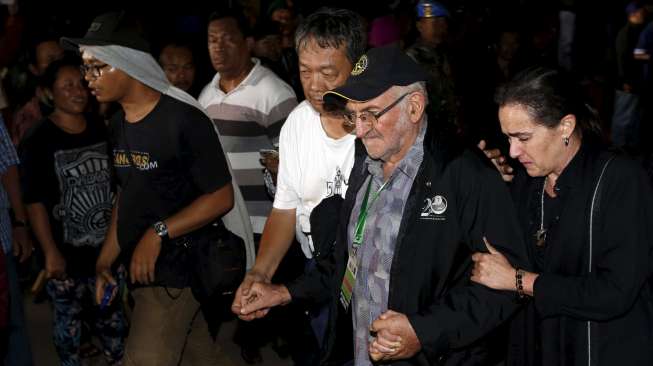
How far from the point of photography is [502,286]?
319 cm

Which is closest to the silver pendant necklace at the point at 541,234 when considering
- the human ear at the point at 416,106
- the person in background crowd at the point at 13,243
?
the human ear at the point at 416,106

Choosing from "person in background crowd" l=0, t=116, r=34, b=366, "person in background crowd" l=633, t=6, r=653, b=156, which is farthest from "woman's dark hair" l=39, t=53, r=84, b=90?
"person in background crowd" l=633, t=6, r=653, b=156

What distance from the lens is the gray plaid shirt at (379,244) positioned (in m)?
3.36

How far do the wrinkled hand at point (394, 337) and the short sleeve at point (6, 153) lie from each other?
285 centimetres

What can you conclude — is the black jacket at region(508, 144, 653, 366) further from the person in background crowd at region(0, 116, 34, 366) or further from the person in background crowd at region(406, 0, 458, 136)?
the person in background crowd at region(0, 116, 34, 366)

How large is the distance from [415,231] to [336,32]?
55.0 inches

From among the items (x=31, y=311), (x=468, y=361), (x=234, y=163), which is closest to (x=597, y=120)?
(x=468, y=361)

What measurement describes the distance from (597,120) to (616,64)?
9.96m

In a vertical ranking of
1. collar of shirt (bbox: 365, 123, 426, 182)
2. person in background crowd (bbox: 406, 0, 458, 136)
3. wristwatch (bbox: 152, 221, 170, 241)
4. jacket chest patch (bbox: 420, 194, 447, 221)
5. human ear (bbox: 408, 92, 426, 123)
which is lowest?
wristwatch (bbox: 152, 221, 170, 241)

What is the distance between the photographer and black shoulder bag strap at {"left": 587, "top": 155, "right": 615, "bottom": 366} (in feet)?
10.7

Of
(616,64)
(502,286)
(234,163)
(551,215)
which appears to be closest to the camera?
(502,286)

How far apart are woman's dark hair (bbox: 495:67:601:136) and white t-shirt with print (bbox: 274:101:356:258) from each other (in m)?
1.17

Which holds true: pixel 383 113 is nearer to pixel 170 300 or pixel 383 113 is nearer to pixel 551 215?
pixel 551 215

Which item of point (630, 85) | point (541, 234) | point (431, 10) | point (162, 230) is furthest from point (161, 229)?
point (630, 85)
